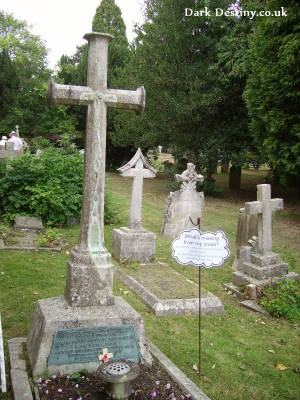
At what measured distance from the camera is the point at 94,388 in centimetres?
351

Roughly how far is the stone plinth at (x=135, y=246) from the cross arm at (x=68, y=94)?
4.48 metres

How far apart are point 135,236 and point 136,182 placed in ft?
3.80

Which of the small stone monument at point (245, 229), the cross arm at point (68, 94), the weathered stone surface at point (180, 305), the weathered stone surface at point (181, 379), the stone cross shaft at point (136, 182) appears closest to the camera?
the weathered stone surface at point (181, 379)

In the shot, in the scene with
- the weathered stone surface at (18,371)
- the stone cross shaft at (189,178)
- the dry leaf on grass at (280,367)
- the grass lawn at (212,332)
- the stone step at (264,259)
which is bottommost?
the dry leaf on grass at (280,367)

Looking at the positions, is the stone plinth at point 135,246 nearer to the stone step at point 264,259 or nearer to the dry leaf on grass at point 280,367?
the stone step at point 264,259

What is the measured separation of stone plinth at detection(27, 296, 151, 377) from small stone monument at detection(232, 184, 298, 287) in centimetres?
318

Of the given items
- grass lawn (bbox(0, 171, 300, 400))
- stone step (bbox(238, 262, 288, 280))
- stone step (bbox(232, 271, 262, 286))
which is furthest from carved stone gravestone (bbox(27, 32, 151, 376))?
stone step (bbox(238, 262, 288, 280))

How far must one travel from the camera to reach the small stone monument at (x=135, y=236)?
807 cm

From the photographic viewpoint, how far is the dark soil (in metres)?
3.39

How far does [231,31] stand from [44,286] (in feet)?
Answer: 42.6

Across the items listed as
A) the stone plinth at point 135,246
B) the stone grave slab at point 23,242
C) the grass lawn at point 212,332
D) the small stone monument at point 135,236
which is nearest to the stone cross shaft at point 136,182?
the small stone monument at point 135,236

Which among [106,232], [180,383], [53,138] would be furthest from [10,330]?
[53,138]

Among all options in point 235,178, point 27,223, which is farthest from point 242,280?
point 235,178

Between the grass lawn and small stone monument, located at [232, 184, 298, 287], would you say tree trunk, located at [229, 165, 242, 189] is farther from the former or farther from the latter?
small stone monument, located at [232, 184, 298, 287]
